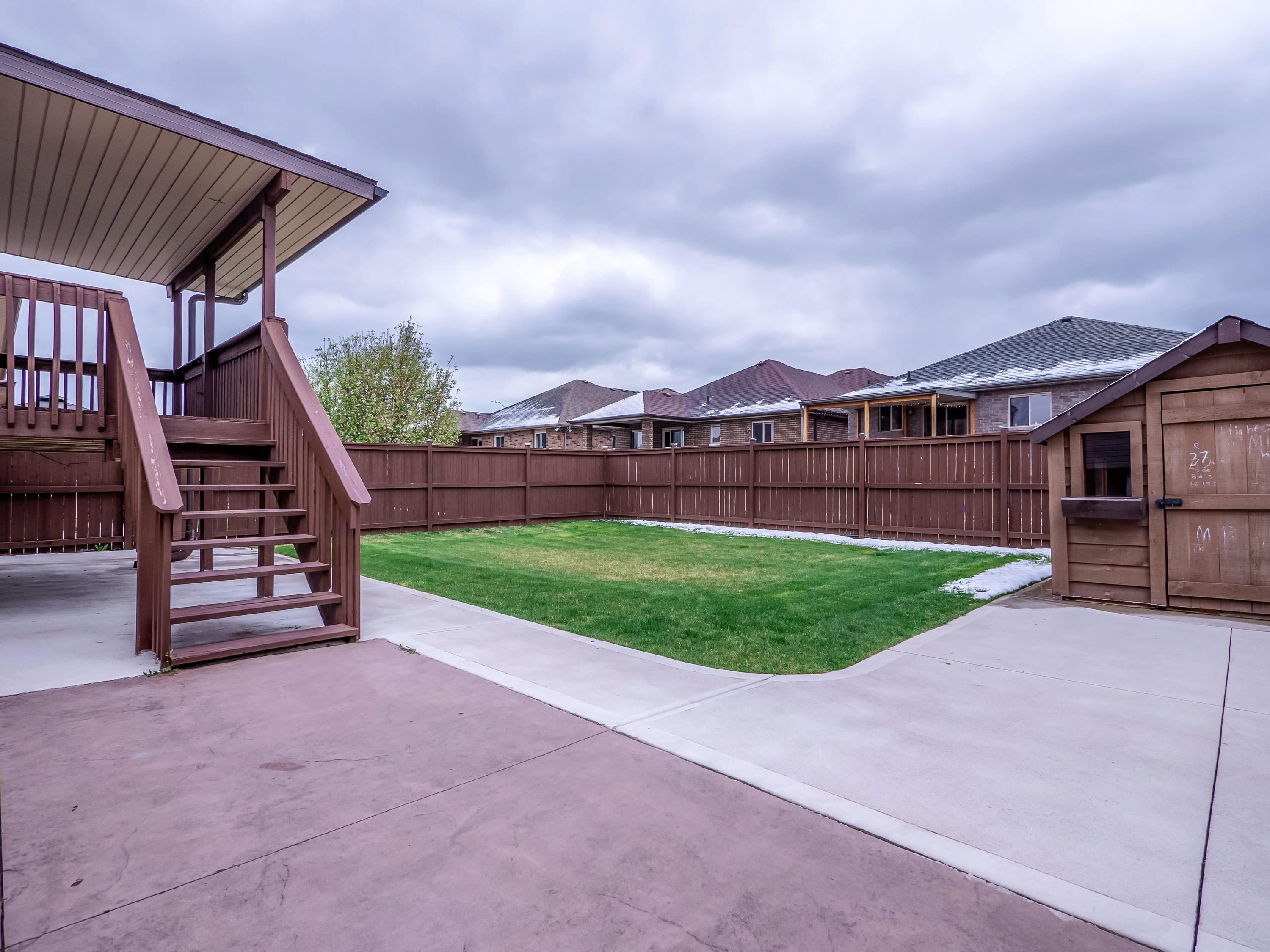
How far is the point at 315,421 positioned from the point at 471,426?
33274mm

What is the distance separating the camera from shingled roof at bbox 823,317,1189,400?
16219 millimetres

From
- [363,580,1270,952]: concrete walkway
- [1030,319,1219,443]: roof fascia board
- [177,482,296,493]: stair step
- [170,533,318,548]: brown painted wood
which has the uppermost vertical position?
[1030,319,1219,443]: roof fascia board

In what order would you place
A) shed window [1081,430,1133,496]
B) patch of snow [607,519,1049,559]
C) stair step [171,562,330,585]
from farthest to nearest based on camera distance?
patch of snow [607,519,1049,559] < shed window [1081,430,1133,496] < stair step [171,562,330,585]

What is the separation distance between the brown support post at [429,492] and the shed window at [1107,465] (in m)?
11.8

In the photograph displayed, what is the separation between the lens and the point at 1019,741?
9.63 feet

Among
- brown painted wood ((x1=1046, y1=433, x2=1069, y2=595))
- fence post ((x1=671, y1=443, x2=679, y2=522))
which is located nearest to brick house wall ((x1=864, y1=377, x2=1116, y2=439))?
fence post ((x1=671, y1=443, x2=679, y2=522))

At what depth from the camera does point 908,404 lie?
19.2m

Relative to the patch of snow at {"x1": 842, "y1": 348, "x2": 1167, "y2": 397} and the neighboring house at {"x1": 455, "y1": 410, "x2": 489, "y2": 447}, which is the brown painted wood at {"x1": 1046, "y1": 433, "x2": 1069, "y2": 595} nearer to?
the patch of snow at {"x1": 842, "y1": 348, "x2": 1167, "y2": 397}

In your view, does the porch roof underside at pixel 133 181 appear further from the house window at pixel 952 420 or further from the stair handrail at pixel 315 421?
the house window at pixel 952 420

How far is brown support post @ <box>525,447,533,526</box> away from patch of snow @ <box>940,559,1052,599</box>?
34.0ft

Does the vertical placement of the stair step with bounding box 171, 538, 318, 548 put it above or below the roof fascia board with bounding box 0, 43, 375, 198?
below

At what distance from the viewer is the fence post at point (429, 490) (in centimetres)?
1389

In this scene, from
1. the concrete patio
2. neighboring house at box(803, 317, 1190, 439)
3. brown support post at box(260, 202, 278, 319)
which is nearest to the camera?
the concrete patio

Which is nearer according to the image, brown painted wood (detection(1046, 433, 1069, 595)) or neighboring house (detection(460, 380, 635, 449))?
brown painted wood (detection(1046, 433, 1069, 595))
